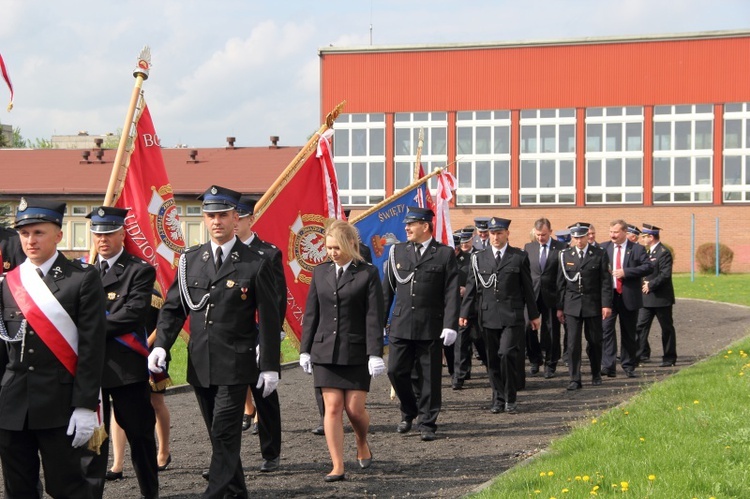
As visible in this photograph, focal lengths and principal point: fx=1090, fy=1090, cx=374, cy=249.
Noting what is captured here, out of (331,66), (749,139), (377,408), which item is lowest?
(377,408)

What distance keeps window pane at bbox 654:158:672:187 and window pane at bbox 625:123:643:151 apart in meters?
1.02

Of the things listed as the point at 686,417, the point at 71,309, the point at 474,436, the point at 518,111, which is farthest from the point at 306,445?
the point at 518,111

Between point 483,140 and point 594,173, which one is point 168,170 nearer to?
point 483,140

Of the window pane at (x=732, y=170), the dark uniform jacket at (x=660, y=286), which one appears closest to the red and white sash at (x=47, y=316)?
the dark uniform jacket at (x=660, y=286)

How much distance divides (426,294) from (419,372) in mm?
739

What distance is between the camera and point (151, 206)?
9.53 metres

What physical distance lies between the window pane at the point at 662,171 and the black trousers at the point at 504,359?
3865 cm

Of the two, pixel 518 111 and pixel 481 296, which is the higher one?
pixel 518 111

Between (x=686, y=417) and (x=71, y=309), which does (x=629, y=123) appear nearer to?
(x=686, y=417)

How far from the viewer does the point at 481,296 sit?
12125 millimetres

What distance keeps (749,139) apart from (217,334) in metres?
45.1

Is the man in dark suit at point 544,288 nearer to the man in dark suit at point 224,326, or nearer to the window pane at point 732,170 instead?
the man in dark suit at point 224,326

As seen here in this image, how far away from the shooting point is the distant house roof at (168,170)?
181 ft

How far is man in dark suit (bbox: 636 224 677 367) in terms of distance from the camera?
15.3 metres
